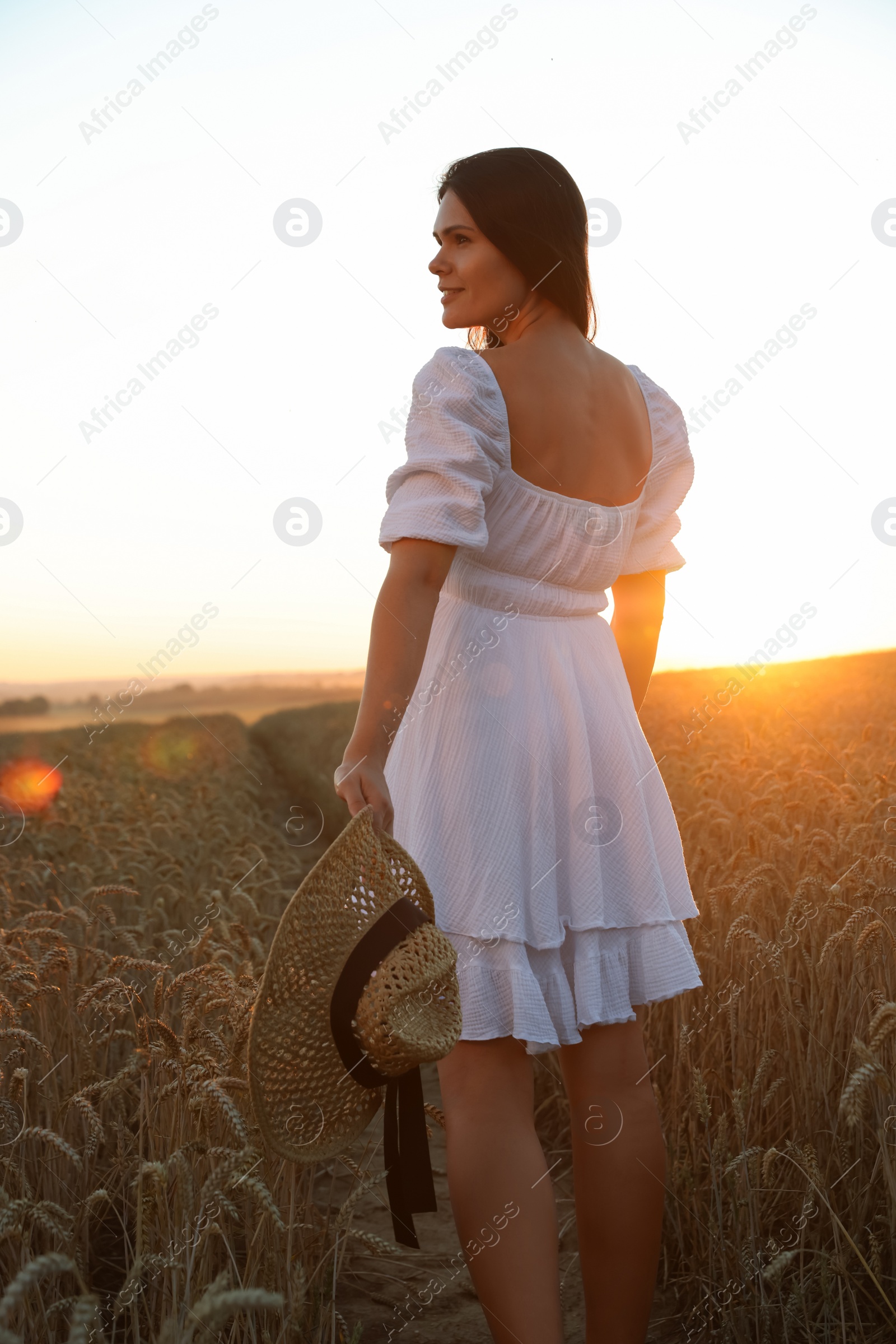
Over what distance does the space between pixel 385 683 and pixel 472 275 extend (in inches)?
31.8

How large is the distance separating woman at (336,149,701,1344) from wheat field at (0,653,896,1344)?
0.97 ft

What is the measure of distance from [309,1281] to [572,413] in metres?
1.73

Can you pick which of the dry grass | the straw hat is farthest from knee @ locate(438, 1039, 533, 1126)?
the dry grass

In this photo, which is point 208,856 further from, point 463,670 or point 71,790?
point 463,670

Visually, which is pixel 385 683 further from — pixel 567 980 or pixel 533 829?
pixel 567 980

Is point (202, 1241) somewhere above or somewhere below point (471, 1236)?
below

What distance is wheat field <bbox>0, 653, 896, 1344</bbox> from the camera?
1724 millimetres

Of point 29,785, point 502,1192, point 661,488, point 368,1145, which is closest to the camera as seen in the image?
point 502,1192

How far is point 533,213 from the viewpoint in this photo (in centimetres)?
179

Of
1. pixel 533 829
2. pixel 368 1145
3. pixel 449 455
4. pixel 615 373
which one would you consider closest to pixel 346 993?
pixel 533 829

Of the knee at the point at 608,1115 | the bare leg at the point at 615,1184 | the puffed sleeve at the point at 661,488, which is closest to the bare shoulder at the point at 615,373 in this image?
the puffed sleeve at the point at 661,488

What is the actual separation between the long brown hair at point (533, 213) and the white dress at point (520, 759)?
0.27 m

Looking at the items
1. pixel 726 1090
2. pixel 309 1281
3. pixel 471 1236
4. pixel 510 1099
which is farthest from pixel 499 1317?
pixel 726 1090

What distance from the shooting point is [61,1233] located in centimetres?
159
